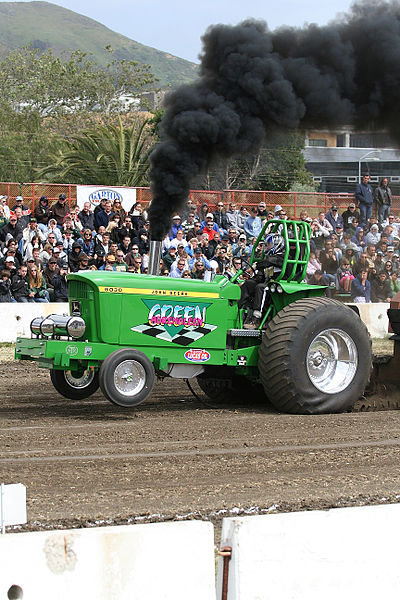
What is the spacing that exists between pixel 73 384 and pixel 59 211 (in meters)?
8.37

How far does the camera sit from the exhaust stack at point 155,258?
961 centimetres

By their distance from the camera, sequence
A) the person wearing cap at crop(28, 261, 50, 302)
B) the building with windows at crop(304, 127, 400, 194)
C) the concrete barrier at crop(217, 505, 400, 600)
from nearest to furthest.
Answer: the concrete barrier at crop(217, 505, 400, 600), the person wearing cap at crop(28, 261, 50, 302), the building with windows at crop(304, 127, 400, 194)

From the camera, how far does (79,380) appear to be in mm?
9266

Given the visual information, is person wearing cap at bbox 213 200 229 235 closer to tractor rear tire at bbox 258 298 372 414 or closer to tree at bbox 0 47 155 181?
tractor rear tire at bbox 258 298 372 414

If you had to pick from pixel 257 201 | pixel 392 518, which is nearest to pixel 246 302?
pixel 392 518

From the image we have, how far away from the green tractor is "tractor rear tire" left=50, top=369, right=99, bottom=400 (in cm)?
1

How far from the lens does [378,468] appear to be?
21.8 feet

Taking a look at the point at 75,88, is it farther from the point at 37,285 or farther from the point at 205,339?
the point at 205,339

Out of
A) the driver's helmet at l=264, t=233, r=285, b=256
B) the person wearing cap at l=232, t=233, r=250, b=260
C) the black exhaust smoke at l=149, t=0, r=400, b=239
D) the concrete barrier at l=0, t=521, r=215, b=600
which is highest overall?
the black exhaust smoke at l=149, t=0, r=400, b=239

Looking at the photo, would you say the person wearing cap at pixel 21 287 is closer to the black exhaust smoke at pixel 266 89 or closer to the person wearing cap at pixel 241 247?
the person wearing cap at pixel 241 247

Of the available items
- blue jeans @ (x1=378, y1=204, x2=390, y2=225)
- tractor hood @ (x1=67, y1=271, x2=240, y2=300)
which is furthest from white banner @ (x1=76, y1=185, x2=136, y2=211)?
tractor hood @ (x1=67, y1=271, x2=240, y2=300)

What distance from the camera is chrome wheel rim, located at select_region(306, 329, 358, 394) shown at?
358 inches

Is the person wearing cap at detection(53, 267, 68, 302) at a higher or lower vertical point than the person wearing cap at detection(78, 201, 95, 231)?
lower

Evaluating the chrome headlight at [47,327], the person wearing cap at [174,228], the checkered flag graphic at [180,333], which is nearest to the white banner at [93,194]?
the person wearing cap at [174,228]
